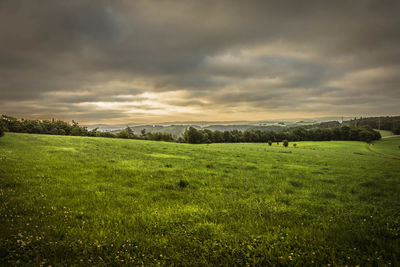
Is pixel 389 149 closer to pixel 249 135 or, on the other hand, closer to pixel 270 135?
pixel 270 135

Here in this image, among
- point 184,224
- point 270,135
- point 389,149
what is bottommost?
point 389,149

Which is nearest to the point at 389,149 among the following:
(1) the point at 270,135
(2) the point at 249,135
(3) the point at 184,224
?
(1) the point at 270,135

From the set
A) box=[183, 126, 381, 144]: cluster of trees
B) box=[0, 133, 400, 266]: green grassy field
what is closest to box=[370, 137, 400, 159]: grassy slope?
box=[183, 126, 381, 144]: cluster of trees

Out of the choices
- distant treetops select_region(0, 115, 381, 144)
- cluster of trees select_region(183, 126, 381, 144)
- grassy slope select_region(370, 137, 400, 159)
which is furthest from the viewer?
cluster of trees select_region(183, 126, 381, 144)

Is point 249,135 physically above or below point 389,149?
above

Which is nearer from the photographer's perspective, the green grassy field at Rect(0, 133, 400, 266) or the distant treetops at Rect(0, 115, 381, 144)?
the green grassy field at Rect(0, 133, 400, 266)

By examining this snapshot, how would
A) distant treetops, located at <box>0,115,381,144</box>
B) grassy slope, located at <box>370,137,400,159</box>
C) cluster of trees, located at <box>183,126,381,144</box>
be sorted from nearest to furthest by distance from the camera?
grassy slope, located at <box>370,137,400,159</box>, distant treetops, located at <box>0,115,381,144</box>, cluster of trees, located at <box>183,126,381,144</box>

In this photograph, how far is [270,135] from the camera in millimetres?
105500

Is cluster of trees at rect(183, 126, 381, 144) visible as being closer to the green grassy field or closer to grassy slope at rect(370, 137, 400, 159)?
grassy slope at rect(370, 137, 400, 159)

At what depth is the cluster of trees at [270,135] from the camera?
9581 cm

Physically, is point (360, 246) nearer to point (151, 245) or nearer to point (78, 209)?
point (151, 245)

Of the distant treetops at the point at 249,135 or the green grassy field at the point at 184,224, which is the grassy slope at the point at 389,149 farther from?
the green grassy field at the point at 184,224

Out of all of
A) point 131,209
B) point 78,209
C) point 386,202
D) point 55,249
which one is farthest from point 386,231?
point 78,209

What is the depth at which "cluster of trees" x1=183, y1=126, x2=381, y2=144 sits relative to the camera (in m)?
95.8
